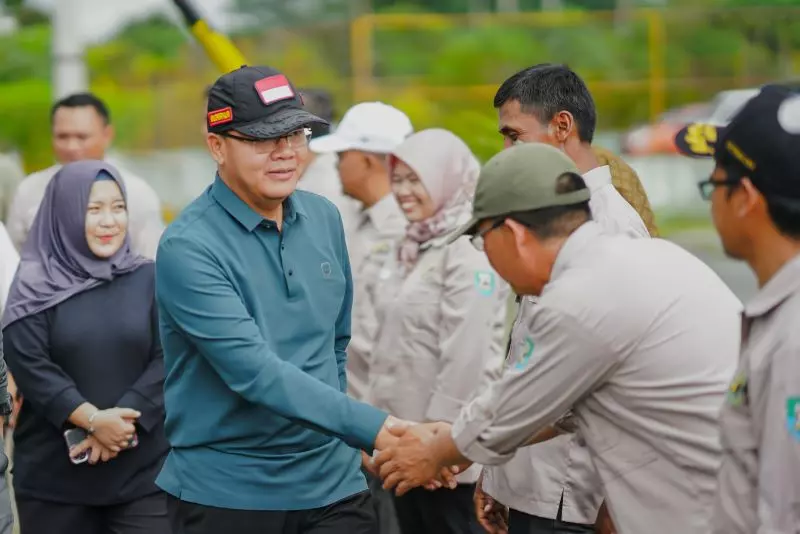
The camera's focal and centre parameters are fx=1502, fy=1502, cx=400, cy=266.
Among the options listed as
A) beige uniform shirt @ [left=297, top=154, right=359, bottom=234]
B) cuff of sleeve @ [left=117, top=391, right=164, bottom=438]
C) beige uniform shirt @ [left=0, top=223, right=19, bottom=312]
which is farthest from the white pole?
cuff of sleeve @ [left=117, top=391, right=164, bottom=438]

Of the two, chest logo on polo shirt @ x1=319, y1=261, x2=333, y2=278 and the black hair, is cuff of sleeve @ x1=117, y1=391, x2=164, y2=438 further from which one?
the black hair

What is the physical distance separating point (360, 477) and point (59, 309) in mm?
1817

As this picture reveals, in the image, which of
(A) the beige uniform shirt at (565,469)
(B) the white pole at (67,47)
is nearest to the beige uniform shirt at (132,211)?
(A) the beige uniform shirt at (565,469)

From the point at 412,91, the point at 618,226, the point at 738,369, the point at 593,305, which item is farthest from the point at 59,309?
the point at 412,91

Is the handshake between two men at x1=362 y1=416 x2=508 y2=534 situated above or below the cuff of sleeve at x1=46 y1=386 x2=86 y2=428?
above

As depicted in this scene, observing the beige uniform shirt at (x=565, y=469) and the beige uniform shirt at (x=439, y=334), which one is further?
the beige uniform shirt at (x=439, y=334)

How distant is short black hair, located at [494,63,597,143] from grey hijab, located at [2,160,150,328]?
196 centimetres

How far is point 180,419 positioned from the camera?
4.57m

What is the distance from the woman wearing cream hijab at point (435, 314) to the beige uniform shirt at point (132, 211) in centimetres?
146

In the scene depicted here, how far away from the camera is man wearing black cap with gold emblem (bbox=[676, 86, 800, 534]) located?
124 inches

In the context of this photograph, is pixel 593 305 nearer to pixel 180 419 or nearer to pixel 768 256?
pixel 768 256

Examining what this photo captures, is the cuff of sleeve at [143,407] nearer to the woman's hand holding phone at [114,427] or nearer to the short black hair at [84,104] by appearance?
the woman's hand holding phone at [114,427]

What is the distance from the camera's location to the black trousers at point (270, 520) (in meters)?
4.50

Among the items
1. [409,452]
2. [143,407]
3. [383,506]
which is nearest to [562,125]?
[409,452]
